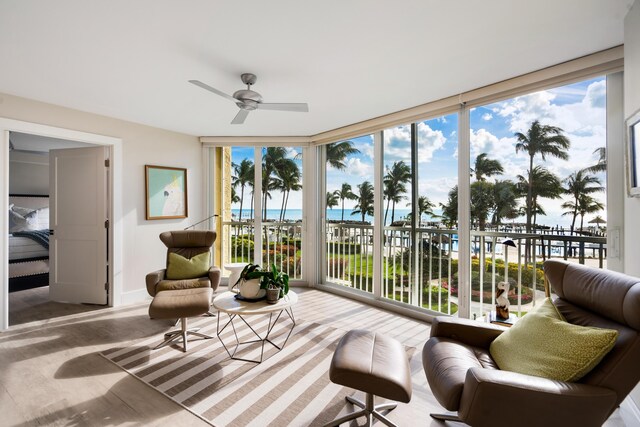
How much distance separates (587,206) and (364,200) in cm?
241

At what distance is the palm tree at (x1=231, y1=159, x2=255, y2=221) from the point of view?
196 inches

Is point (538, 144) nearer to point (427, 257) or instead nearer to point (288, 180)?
point (427, 257)

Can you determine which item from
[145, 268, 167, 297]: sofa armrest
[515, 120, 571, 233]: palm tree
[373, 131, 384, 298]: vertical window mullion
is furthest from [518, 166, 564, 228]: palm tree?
[145, 268, 167, 297]: sofa armrest

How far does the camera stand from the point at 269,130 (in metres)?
4.34

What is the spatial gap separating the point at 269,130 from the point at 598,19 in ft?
11.5

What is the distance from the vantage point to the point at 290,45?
6.93ft

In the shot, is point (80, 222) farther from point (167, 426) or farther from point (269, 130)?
point (167, 426)

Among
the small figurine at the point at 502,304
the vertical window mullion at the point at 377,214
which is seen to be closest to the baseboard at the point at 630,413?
the small figurine at the point at 502,304

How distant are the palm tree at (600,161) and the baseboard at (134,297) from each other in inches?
203

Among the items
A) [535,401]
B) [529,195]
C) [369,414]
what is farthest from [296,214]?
[535,401]

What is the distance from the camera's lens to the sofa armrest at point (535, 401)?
1206mm

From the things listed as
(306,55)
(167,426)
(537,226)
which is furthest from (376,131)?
(167,426)

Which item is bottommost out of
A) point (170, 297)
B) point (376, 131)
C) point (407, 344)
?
point (407, 344)

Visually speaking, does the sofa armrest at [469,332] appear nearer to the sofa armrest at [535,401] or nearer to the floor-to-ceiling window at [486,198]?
the sofa armrest at [535,401]
